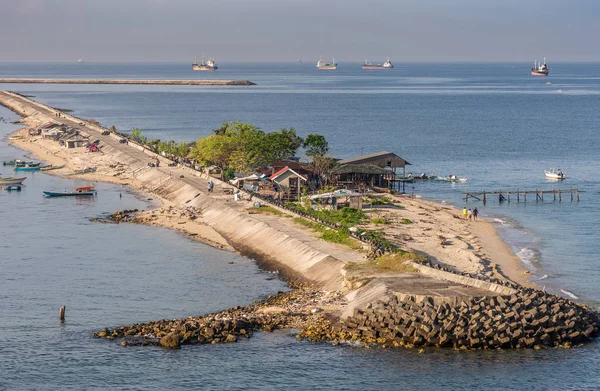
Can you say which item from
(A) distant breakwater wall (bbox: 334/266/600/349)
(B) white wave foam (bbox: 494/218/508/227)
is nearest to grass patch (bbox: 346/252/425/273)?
(A) distant breakwater wall (bbox: 334/266/600/349)

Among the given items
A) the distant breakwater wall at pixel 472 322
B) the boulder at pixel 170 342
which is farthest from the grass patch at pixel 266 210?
the boulder at pixel 170 342

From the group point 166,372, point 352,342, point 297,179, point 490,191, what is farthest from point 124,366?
point 490,191

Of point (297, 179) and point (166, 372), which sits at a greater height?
point (297, 179)

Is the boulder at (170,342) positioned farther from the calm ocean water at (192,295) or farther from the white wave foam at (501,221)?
the white wave foam at (501,221)

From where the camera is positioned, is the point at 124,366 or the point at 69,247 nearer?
the point at 124,366

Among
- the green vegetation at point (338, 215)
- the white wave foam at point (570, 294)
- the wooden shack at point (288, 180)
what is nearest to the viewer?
the white wave foam at point (570, 294)

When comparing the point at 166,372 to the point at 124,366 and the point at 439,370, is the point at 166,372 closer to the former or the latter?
the point at 124,366
